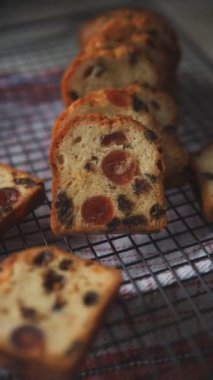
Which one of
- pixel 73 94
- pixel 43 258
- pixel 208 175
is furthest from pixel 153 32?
pixel 43 258

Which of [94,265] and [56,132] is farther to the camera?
[56,132]

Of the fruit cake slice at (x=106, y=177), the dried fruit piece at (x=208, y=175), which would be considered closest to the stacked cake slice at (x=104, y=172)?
the fruit cake slice at (x=106, y=177)

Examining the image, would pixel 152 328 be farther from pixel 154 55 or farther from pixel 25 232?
pixel 154 55

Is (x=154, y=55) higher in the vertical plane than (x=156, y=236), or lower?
higher

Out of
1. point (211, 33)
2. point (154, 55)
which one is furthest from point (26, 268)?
point (211, 33)

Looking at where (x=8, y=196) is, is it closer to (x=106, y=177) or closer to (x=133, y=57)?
(x=106, y=177)

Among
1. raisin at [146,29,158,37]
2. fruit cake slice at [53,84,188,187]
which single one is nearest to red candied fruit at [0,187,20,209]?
fruit cake slice at [53,84,188,187]

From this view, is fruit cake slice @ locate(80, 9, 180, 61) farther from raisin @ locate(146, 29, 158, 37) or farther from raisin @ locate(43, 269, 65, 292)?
raisin @ locate(43, 269, 65, 292)
